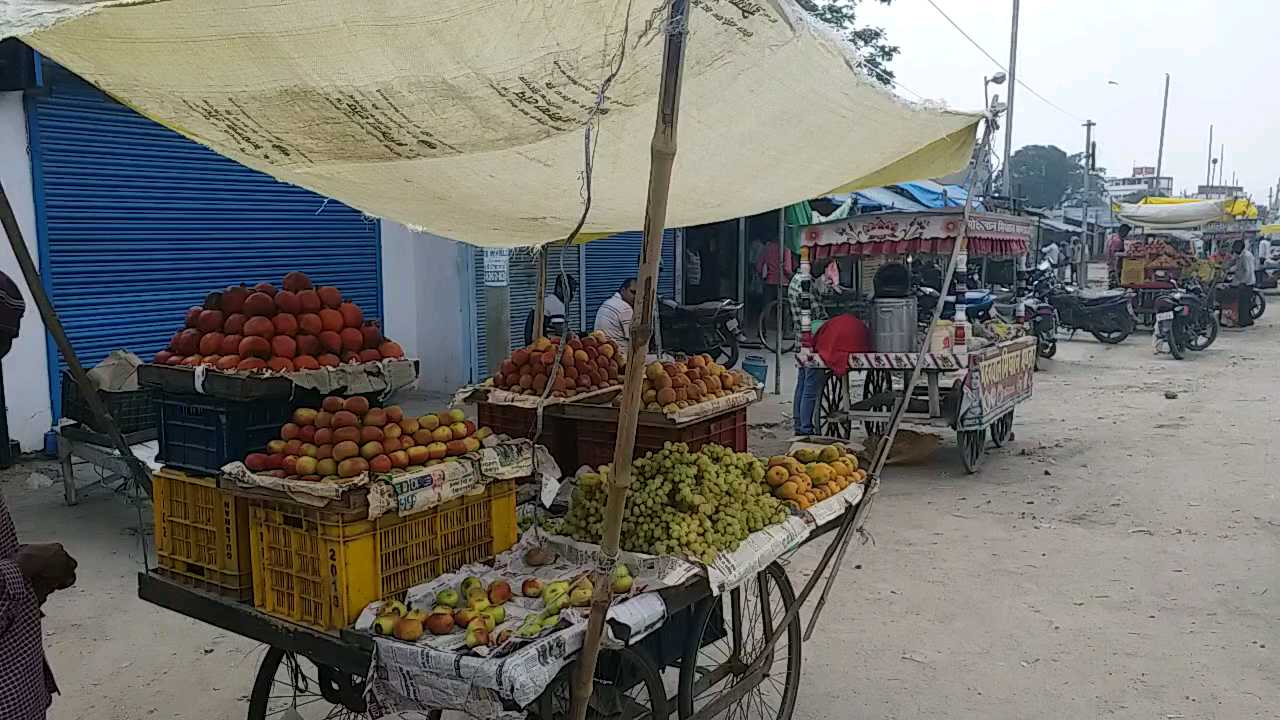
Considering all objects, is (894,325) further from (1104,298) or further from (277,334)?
(1104,298)

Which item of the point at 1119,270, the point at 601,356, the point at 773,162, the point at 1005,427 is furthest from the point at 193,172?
the point at 1119,270

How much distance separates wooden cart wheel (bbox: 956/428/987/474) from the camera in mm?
7914

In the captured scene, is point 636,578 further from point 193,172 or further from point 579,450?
point 193,172

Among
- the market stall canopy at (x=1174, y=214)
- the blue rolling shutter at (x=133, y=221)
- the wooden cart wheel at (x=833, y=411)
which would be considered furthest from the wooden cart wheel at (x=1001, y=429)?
the market stall canopy at (x=1174, y=214)

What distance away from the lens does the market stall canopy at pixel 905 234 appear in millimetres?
7402

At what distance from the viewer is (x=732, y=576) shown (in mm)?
3137

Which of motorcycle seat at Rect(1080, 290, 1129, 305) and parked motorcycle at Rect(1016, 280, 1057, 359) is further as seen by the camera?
motorcycle seat at Rect(1080, 290, 1129, 305)

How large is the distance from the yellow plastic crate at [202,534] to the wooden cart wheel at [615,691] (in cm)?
109

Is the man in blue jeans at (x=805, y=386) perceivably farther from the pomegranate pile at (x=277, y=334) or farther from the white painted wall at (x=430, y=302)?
the pomegranate pile at (x=277, y=334)

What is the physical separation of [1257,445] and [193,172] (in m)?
10.4

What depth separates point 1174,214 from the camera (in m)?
21.5

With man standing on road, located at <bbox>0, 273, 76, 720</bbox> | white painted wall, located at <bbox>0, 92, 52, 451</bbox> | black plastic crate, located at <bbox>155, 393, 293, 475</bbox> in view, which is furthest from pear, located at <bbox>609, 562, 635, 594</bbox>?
white painted wall, located at <bbox>0, 92, 52, 451</bbox>

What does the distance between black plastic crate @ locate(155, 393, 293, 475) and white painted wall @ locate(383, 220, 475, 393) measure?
7509 millimetres

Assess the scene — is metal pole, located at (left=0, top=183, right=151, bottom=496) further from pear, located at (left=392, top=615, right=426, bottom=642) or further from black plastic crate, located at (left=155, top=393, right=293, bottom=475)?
pear, located at (left=392, top=615, right=426, bottom=642)
